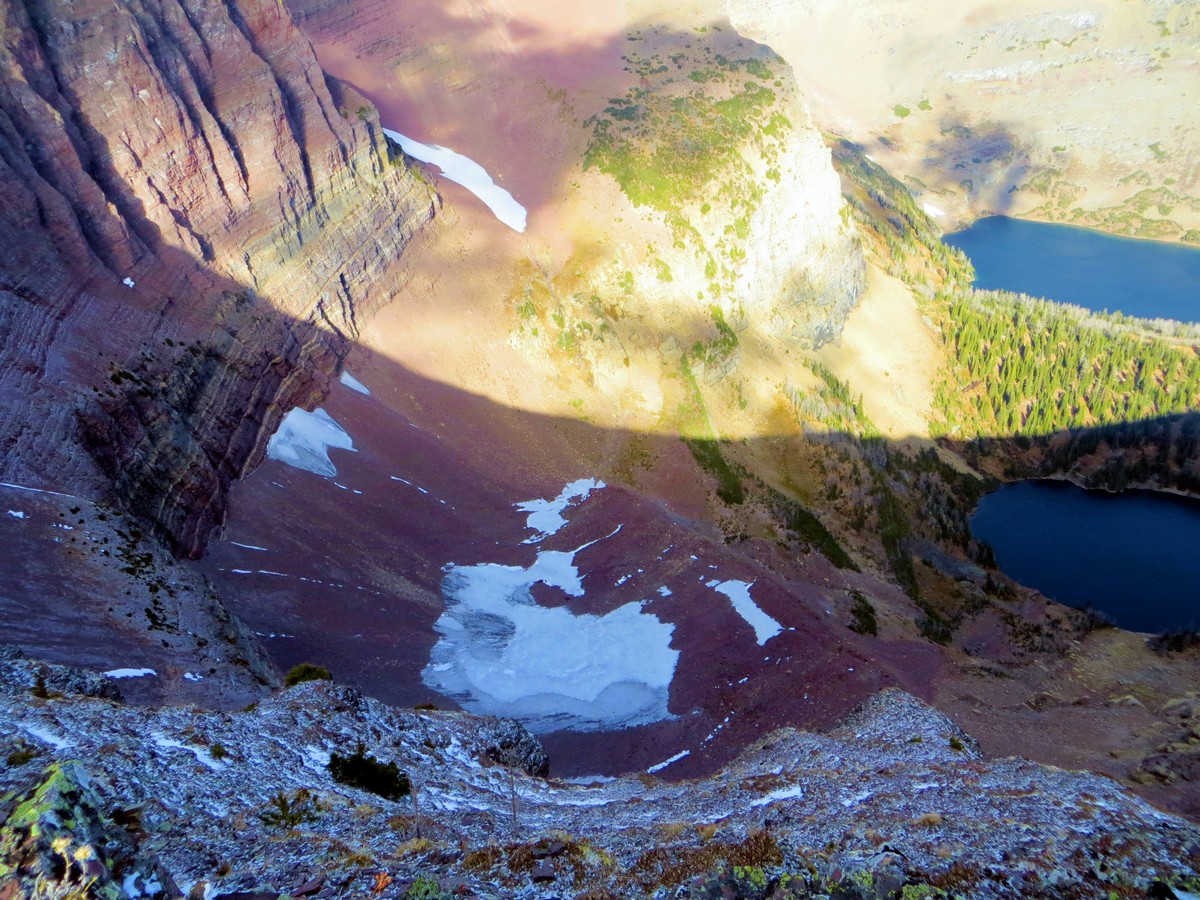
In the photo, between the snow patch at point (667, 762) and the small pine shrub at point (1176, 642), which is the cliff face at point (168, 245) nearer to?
the snow patch at point (667, 762)

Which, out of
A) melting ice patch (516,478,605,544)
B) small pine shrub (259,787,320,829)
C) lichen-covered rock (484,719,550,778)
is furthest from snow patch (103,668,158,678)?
melting ice patch (516,478,605,544)

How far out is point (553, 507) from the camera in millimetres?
61250

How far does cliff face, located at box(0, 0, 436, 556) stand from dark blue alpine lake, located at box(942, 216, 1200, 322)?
134m

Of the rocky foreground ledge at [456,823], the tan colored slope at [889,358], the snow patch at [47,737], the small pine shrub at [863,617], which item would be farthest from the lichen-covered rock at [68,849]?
the tan colored slope at [889,358]

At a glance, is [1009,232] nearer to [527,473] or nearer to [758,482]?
[758,482]

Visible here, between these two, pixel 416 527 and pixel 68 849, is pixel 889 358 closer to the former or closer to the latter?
pixel 416 527

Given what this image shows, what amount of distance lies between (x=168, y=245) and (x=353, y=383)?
641 inches

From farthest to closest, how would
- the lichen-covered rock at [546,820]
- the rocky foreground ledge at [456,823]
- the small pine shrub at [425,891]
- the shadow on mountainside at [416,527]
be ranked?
1. the shadow on mountainside at [416,527]
2. the lichen-covered rock at [546,820]
3. the small pine shrub at [425,891]
4. the rocky foreground ledge at [456,823]

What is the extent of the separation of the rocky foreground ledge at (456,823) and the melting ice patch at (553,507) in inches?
1178

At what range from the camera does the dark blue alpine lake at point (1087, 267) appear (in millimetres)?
141625

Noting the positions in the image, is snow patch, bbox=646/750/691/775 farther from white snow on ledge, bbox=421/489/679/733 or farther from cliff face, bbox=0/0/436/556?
cliff face, bbox=0/0/436/556

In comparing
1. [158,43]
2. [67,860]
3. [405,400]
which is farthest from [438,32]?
[67,860]

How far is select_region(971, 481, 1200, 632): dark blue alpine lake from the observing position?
78812mm

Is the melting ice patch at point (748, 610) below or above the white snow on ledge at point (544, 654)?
above
